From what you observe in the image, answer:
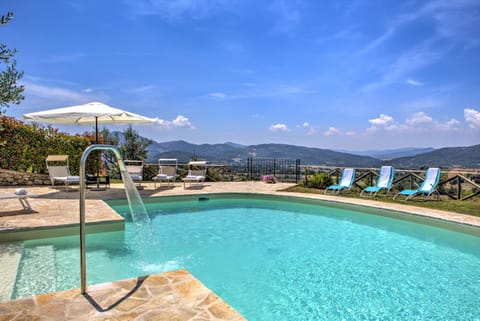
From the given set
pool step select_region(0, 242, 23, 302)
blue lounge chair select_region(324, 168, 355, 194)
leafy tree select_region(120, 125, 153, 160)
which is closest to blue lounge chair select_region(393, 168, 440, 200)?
blue lounge chair select_region(324, 168, 355, 194)

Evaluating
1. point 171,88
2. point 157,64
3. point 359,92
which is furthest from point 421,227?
point 171,88

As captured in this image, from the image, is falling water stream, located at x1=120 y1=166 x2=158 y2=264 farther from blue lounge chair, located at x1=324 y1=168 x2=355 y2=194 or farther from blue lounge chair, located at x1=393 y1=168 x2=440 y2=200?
blue lounge chair, located at x1=393 y1=168 x2=440 y2=200

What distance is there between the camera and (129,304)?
2469mm

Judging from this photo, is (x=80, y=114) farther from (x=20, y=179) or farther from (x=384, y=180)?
(x=384, y=180)

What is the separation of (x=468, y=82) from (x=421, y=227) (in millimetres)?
11768

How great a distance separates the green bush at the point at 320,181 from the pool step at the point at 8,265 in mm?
10198

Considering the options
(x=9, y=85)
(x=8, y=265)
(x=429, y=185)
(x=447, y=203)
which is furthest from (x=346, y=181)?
(x=9, y=85)

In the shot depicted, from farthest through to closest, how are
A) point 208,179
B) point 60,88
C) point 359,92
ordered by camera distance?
point 359,92 < point 208,179 < point 60,88

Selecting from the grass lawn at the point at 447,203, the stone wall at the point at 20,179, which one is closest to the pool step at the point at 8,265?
the stone wall at the point at 20,179

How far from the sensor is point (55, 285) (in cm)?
357

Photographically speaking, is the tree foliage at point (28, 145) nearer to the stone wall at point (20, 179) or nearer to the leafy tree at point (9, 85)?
the stone wall at point (20, 179)

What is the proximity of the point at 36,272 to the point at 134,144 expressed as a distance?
1324 cm

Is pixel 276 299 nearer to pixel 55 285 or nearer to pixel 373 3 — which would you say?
pixel 55 285

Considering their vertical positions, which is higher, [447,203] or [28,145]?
[28,145]
